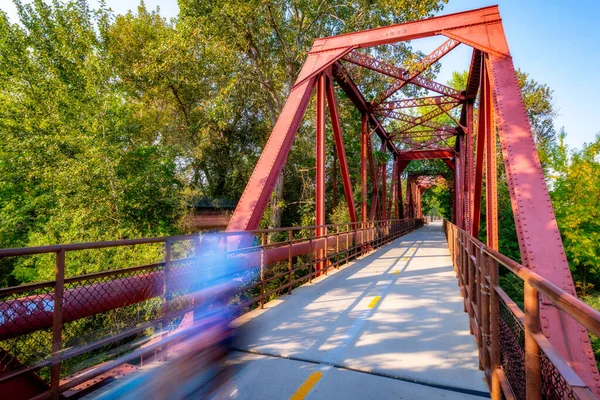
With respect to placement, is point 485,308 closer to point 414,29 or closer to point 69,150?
point 414,29

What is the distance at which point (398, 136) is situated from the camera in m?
24.0

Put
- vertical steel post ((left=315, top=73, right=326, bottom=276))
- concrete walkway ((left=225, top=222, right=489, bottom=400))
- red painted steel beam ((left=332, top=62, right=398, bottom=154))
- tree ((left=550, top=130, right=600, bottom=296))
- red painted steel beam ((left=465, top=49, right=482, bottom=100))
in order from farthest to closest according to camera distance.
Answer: tree ((left=550, top=130, right=600, bottom=296)) → red painted steel beam ((left=332, top=62, right=398, bottom=154)) → red painted steel beam ((left=465, top=49, right=482, bottom=100)) → vertical steel post ((left=315, top=73, right=326, bottom=276)) → concrete walkway ((left=225, top=222, right=489, bottom=400))

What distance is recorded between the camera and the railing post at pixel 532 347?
186 centimetres

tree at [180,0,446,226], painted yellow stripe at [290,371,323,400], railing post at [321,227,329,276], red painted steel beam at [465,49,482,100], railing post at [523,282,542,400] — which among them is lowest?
painted yellow stripe at [290,371,323,400]

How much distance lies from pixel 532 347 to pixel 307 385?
2.12 meters

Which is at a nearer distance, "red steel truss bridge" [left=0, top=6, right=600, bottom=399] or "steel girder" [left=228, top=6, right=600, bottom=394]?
"red steel truss bridge" [left=0, top=6, right=600, bottom=399]

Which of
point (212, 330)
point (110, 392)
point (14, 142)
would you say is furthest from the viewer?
point (14, 142)

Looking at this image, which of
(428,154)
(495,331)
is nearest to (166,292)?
(495,331)

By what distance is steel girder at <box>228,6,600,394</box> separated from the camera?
3.42 metres

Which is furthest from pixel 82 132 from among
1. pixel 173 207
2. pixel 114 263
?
pixel 114 263

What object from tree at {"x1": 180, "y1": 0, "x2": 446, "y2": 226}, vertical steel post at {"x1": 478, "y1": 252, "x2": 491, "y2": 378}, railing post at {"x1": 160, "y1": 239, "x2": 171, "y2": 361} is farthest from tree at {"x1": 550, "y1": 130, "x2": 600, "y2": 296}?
railing post at {"x1": 160, "y1": 239, "x2": 171, "y2": 361}

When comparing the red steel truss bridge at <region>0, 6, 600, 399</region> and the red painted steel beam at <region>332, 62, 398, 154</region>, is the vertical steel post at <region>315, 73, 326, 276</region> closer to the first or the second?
the red steel truss bridge at <region>0, 6, 600, 399</region>

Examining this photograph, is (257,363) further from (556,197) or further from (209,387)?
(556,197)

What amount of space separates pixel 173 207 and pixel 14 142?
8157mm
